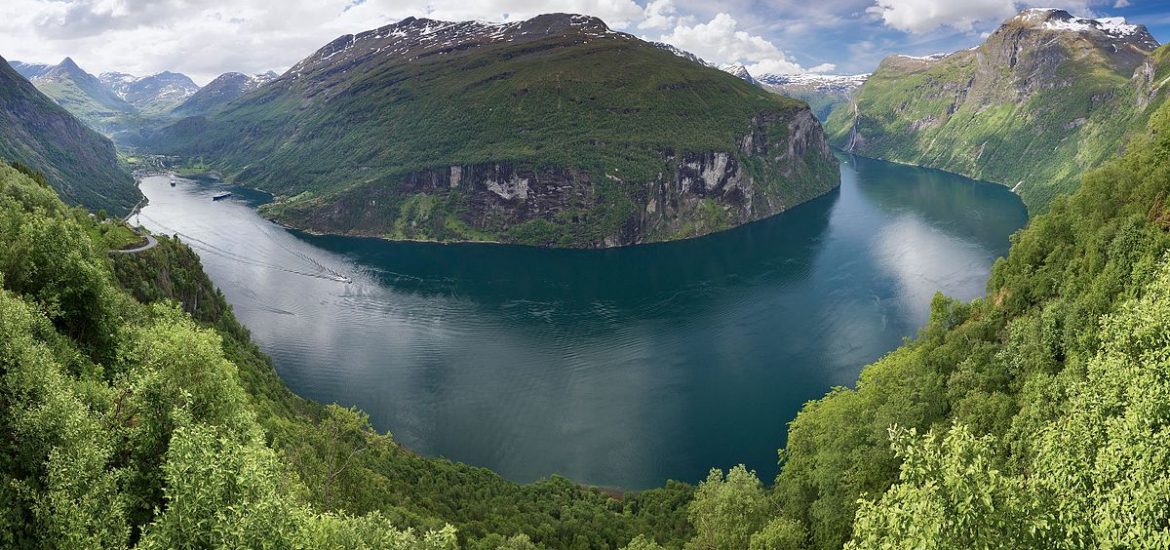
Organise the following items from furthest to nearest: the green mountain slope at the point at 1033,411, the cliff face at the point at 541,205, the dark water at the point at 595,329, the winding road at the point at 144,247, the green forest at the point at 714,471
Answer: the cliff face at the point at 541,205
the dark water at the point at 595,329
the winding road at the point at 144,247
the green forest at the point at 714,471
the green mountain slope at the point at 1033,411

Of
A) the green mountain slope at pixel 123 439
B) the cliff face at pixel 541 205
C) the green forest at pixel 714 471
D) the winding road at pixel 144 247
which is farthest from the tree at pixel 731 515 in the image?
the cliff face at pixel 541 205

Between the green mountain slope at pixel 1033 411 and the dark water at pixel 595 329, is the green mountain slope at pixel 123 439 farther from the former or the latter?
the dark water at pixel 595 329

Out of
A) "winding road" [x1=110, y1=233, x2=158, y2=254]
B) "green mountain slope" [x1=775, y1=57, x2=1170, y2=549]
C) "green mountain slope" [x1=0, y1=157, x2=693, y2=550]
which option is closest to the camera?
"green mountain slope" [x1=775, y1=57, x2=1170, y2=549]

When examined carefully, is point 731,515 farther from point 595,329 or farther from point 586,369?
point 595,329

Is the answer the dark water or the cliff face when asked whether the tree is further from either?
the cliff face

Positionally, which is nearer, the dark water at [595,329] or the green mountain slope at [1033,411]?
the green mountain slope at [1033,411]

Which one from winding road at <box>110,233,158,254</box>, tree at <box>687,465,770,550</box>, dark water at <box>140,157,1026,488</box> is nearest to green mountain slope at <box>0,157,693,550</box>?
tree at <box>687,465,770,550</box>

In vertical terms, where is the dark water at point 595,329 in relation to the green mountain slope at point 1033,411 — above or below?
below

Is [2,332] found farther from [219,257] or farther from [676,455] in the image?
[219,257]
